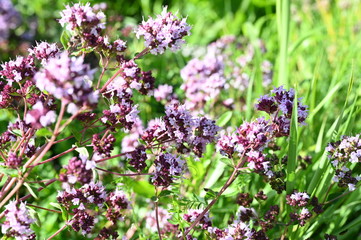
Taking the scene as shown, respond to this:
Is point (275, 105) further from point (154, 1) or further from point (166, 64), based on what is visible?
point (154, 1)

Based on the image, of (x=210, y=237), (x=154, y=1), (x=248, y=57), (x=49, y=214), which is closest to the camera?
(x=210, y=237)

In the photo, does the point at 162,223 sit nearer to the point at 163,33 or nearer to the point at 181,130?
the point at 181,130

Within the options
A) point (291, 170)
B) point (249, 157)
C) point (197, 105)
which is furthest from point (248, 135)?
point (197, 105)

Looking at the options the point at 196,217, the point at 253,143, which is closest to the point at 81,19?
the point at 253,143

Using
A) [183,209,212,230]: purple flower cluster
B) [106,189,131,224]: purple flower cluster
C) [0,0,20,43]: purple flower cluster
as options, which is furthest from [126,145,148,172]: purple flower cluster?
[0,0,20,43]: purple flower cluster

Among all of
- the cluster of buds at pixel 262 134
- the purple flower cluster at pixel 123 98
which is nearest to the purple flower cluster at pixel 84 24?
the purple flower cluster at pixel 123 98

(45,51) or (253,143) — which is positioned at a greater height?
(45,51)
